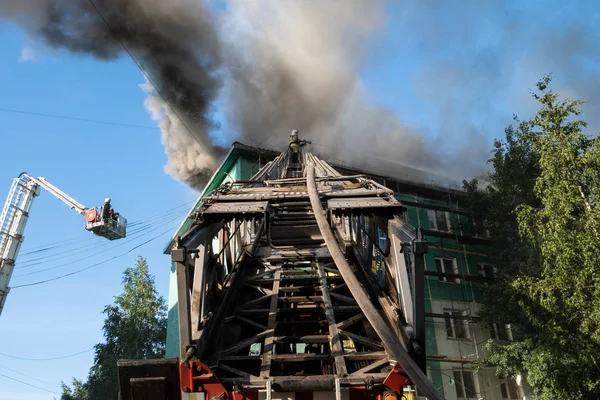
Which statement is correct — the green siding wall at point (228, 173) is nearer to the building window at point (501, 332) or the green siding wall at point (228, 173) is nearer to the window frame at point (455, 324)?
the window frame at point (455, 324)

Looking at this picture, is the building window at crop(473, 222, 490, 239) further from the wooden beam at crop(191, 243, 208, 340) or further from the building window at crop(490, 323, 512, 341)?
the wooden beam at crop(191, 243, 208, 340)

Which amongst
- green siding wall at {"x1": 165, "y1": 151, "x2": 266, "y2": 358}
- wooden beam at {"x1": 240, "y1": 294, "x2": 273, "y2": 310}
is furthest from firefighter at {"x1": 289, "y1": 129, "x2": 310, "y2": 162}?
wooden beam at {"x1": 240, "y1": 294, "x2": 273, "y2": 310}

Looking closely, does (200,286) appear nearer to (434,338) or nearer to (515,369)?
(515,369)

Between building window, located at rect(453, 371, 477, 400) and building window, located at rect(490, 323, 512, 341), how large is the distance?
7.32 feet

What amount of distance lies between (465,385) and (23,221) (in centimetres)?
1935

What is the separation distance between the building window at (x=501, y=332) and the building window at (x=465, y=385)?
2233mm

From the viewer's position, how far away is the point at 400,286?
5211 mm

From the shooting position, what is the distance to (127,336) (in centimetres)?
2998

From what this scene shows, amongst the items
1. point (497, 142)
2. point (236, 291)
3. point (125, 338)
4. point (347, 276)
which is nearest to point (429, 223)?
point (497, 142)

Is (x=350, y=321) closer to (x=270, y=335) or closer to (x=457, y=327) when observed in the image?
(x=270, y=335)

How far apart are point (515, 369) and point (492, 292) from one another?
359 cm

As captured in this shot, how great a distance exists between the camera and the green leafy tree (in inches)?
1113

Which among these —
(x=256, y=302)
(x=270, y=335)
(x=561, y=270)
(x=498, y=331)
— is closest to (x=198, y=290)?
(x=270, y=335)

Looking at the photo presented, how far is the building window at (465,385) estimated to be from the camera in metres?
21.6
